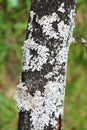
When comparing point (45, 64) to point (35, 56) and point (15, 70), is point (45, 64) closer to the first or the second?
point (35, 56)

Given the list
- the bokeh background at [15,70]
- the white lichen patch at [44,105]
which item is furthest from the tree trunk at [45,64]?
the bokeh background at [15,70]

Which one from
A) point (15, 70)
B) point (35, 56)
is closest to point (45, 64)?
point (35, 56)

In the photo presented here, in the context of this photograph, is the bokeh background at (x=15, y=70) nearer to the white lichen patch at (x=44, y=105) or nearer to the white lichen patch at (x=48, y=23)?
the white lichen patch at (x=44, y=105)

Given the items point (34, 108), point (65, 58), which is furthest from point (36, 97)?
point (65, 58)

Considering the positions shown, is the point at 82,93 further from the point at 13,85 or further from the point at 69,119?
the point at 13,85

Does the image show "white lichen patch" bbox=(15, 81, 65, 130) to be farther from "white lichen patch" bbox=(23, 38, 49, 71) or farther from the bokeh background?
the bokeh background

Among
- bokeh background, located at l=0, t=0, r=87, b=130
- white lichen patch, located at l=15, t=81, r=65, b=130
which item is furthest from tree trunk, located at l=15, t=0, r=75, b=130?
bokeh background, located at l=0, t=0, r=87, b=130

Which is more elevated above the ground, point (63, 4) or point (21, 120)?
point (63, 4)
